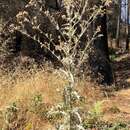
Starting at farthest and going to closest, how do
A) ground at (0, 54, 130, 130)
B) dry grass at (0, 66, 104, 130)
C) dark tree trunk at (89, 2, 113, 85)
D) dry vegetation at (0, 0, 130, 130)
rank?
dark tree trunk at (89, 2, 113, 85) → dry grass at (0, 66, 104, 130) → ground at (0, 54, 130, 130) → dry vegetation at (0, 0, 130, 130)

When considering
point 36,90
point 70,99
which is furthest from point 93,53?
point 70,99

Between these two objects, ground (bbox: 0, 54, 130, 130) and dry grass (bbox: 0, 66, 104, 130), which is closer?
ground (bbox: 0, 54, 130, 130)

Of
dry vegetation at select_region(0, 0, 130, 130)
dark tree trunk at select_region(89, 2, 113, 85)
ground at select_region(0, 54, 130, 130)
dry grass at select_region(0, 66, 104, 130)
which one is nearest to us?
A: dry vegetation at select_region(0, 0, 130, 130)

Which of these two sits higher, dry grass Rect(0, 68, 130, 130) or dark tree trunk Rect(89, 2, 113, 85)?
dark tree trunk Rect(89, 2, 113, 85)

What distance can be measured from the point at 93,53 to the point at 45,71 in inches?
145

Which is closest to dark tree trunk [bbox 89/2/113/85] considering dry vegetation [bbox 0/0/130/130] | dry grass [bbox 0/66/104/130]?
dry vegetation [bbox 0/0/130/130]

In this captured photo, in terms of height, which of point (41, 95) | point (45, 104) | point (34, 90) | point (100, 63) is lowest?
point (45, 104)

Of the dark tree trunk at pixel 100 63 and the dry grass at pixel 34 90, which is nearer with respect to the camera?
the dry grass at pixel 34 90

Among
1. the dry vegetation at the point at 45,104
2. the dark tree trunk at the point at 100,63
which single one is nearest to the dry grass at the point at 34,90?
the dry vegetation at the point at 45,104

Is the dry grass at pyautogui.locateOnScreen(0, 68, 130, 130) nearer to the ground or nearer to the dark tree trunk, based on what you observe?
the ground

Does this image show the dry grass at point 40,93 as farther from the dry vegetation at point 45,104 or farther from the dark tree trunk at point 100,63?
the dark tree trunk at point 100,63

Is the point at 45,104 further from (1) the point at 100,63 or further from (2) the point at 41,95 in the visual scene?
(1) the point at 100,63

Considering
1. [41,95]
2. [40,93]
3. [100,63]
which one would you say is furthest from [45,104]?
[100,63]

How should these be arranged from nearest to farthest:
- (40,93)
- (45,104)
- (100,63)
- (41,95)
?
(45,104) → (41,95) → (40,93) → (100,63)
